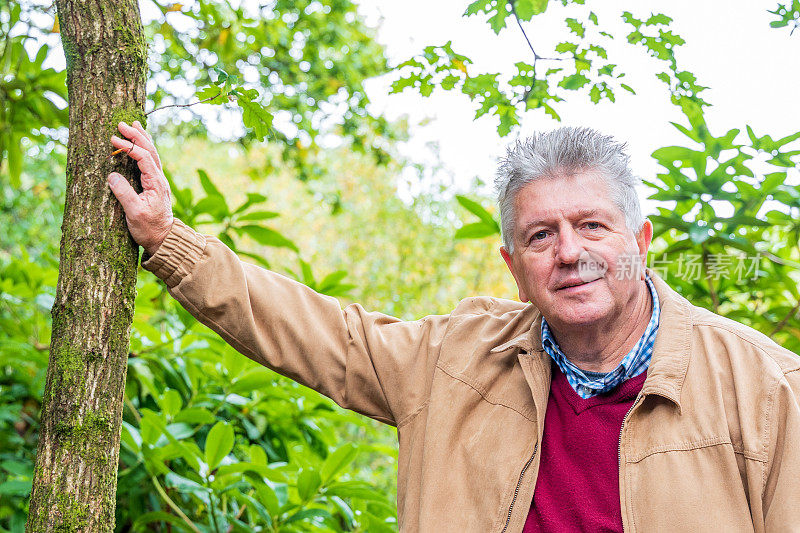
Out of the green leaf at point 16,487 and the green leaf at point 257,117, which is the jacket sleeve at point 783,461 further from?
the green leaf at point 16,487

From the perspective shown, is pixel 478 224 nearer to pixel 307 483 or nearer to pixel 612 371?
pixel 612 371

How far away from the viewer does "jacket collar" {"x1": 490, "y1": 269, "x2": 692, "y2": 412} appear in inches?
56.5

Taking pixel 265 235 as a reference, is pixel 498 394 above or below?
below

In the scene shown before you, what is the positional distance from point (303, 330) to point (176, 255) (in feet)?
1.15

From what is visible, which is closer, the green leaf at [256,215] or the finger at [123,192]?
the finger at [123,192]

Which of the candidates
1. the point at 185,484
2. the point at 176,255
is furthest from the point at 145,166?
the point at 185,484

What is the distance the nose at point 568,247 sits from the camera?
1.57 meters

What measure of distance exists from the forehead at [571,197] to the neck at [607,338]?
0.78 ft

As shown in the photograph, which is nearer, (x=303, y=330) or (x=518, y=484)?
(x=518, y=484)

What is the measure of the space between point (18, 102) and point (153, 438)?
1.34m

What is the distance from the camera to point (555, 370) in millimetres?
1709

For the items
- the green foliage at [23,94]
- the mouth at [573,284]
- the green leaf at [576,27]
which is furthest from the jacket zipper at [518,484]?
the green foliage at [23,94]

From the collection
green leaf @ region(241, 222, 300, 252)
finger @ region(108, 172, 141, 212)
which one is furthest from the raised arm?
green leaf @ region(241, 222, 300, 252)

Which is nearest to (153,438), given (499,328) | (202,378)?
A: (202,378)
